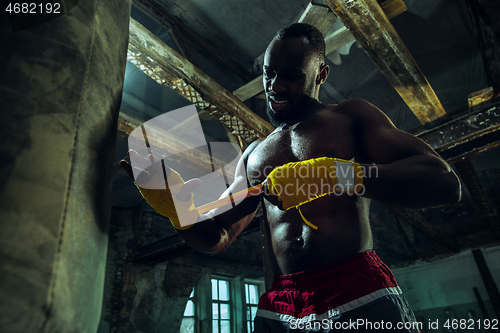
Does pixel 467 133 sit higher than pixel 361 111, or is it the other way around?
pixel 467 133

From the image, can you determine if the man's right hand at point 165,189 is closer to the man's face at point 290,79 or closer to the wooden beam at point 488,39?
the man's face at point 290,79

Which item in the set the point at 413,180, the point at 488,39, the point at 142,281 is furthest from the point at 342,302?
the point at 142,281

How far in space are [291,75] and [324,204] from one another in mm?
704

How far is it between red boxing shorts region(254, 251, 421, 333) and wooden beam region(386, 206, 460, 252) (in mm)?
4140

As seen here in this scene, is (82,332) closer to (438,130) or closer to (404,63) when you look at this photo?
(404,63)

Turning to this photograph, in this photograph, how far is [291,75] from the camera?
5.17 feet

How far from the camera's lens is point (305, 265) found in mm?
1189

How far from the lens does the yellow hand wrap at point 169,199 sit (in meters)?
1.22

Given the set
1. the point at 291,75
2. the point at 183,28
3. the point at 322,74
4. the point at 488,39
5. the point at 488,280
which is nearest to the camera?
the point at 291,75

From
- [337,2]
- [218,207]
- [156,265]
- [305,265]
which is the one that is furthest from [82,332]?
[156,265]

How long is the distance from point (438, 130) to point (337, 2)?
1.81 metres

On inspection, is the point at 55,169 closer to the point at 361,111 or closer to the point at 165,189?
the point at 165,189

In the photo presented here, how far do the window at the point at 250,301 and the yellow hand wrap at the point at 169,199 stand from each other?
6978mm

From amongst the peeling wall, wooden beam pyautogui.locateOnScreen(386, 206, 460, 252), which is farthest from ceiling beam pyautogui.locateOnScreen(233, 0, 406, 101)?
the peeling wall
